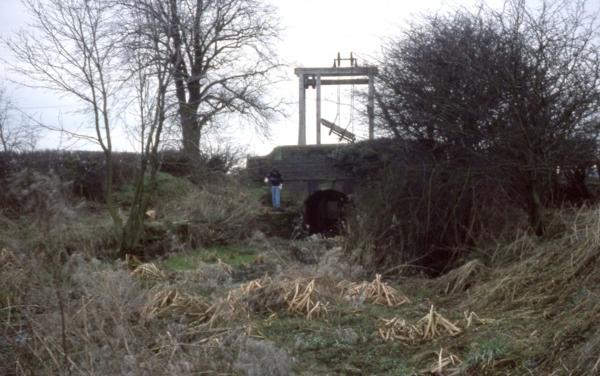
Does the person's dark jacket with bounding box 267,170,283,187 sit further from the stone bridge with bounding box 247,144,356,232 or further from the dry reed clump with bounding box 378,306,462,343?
the dry reed clump with bounding box 378,306,462,343

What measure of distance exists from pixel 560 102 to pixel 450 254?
117 inches

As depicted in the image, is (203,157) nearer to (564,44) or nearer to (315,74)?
(315,74)

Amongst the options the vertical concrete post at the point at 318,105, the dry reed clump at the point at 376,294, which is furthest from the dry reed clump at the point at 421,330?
the vertical concrete post at the point at 318,105

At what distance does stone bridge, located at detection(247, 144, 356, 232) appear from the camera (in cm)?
2305

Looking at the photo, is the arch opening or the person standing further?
the arch opening

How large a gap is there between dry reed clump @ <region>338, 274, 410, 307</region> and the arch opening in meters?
13.9

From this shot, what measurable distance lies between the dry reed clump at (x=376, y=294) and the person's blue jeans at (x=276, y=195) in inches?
→ 523

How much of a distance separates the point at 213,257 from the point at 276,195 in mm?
7844

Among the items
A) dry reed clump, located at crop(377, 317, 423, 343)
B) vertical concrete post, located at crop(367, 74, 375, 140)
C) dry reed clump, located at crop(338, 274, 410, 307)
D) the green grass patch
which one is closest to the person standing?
the green grass patch

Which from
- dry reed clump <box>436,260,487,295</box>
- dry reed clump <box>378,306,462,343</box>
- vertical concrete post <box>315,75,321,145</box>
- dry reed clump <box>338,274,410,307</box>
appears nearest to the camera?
dry reed clump <box>378,306,462,343</box>

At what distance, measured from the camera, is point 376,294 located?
29.9 feet

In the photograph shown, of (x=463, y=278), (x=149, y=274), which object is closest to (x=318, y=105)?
(x=149, y=274)

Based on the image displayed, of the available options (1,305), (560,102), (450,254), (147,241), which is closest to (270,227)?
(147,241)

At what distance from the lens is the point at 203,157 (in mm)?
23094
